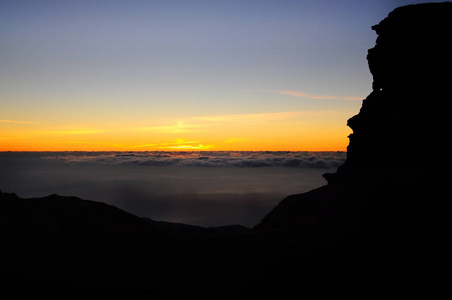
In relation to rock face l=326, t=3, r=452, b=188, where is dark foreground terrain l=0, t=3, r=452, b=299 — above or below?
below

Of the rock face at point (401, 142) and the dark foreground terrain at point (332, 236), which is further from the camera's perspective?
the rock face at point (401, 142)

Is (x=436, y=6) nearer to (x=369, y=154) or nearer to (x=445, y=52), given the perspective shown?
(x=445, y=52)

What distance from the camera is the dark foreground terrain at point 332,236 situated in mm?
11375

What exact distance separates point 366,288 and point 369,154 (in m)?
11.3

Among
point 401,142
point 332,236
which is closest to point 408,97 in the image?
point 401,142

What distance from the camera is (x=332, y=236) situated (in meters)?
14.6

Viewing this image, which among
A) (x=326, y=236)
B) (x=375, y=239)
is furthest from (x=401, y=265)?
(x=326, y=236)

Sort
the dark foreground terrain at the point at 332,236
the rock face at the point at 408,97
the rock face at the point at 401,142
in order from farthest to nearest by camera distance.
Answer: the rock face at the point at 408,97 < the rock face at the point at 401,142 < the dark foreground terrain at the point at 332,236

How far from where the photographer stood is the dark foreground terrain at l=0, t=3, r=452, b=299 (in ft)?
37.3

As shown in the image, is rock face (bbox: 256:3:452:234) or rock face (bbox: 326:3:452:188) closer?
rock face (bbox: 256:3:452:234)

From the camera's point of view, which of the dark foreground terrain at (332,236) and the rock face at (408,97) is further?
the rock face at (408,97)

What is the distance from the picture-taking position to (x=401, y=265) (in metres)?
12.2

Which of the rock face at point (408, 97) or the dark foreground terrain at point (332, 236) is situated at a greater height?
the rock face at point (408, 97)

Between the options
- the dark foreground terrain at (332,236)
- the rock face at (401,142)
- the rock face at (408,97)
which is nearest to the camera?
the dark foreground terrain at (332,236)
